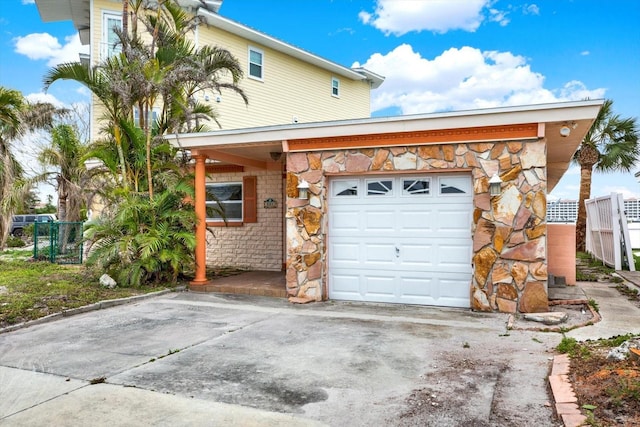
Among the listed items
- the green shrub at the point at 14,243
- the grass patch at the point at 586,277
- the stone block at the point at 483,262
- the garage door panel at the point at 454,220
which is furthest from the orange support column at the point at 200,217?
the green shrub at the point at 14,243

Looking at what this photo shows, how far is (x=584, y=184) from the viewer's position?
20531mm

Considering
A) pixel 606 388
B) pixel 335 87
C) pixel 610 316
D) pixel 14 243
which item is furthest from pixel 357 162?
pixel 14 243

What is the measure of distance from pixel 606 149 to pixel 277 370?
1966cm

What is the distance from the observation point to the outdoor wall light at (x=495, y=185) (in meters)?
7.43

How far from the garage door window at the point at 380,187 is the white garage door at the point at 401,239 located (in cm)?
2

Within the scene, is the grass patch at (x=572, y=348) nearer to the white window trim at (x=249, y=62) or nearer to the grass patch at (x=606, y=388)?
the grass patch at (x=606, y=388)

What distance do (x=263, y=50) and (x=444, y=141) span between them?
12928mm

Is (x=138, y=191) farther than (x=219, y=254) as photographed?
No

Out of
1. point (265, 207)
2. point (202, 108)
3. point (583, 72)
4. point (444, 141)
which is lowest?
point (265, 207)

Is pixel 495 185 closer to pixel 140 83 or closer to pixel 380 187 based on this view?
pixel 380 187

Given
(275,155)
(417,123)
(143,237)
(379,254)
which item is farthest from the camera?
(275,155)

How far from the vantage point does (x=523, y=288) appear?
747 cm

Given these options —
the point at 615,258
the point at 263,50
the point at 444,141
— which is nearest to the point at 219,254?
the point at 444,141

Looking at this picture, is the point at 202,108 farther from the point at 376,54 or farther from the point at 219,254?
the point at 376,54
